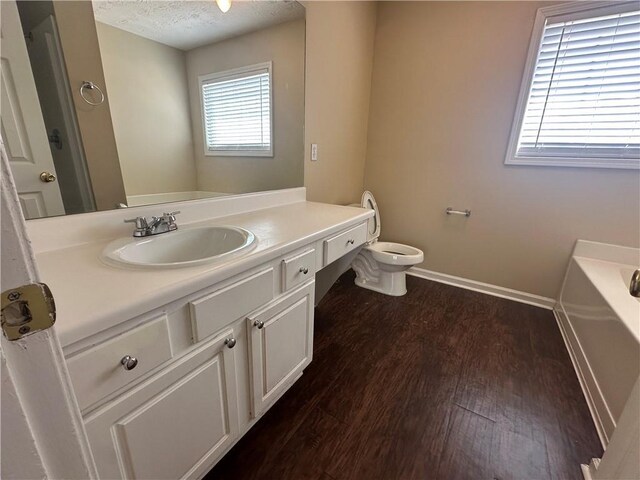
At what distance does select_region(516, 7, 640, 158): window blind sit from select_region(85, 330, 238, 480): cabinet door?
2.55 m

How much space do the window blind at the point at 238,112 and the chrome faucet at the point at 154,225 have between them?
17.5 inches

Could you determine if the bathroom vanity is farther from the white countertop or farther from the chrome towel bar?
the chrome towel bar

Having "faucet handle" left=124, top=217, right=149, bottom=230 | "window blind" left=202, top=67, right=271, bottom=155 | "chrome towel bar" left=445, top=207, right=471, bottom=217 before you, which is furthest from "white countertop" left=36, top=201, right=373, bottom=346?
"chrome towel bar" left=445, top=207, right=471, bottom=217

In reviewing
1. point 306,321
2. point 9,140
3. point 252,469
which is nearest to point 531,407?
point 306,321

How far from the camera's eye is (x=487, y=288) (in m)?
2.46

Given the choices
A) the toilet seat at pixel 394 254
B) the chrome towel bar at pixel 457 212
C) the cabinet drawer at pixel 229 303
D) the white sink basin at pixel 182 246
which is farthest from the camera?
the chrome towel bar at pixel 457 212

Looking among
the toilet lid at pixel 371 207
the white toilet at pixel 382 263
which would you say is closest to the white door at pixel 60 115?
the white toilet at pixel 382 263

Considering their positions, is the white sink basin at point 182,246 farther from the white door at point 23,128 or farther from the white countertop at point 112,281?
the white door at point 23,128

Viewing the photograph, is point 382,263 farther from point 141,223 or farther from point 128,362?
point 128,362

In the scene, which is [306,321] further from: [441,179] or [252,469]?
[441,179]

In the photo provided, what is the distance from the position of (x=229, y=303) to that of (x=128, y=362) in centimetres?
28

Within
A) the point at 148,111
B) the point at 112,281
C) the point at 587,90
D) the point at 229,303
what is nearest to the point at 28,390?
the point at 112,281

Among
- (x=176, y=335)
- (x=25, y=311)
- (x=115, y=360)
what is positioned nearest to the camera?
(x=25, y=311)

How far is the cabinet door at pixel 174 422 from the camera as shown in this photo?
64cm
